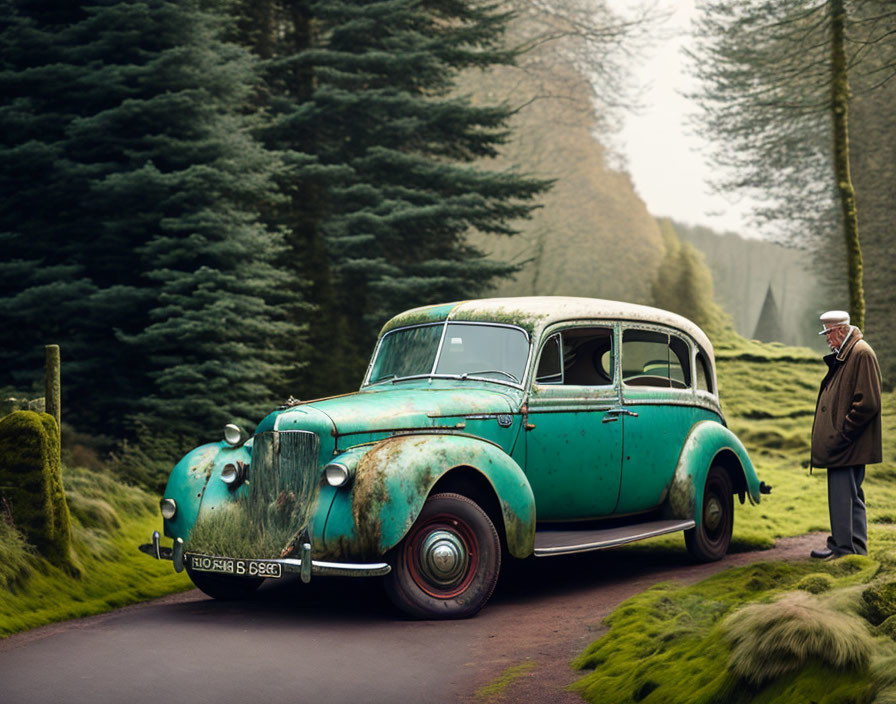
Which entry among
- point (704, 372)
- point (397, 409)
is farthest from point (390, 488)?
point (704, 372)

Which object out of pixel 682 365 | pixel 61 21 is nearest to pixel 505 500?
pixel 682 365

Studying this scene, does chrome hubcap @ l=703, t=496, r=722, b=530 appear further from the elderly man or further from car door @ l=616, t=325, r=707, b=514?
the elderly man

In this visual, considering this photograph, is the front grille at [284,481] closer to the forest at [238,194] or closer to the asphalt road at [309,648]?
the asphalt road at [309,648]

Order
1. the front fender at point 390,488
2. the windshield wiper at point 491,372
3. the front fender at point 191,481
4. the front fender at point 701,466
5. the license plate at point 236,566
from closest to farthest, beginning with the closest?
the front fender at point 390,488, the license plate at point 236,566, the front fender at point 191,481, the windshield wiper at point 491,372, the front fender at point 701,466

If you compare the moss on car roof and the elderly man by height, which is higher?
the moss on car roof

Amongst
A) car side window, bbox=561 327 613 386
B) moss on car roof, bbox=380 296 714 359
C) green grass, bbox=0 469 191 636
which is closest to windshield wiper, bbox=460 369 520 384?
moss on car roof, bbox=380 296 714 359

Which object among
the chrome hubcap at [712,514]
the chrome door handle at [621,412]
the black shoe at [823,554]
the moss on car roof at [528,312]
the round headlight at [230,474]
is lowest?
the black shoe at [823,554]

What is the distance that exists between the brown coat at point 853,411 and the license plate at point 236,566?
423 cm

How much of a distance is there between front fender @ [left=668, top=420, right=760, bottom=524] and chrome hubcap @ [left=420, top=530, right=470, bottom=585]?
294cm

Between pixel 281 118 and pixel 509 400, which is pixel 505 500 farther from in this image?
pixel 281 118

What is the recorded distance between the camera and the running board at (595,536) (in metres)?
7.89

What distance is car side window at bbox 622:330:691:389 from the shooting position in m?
9.46

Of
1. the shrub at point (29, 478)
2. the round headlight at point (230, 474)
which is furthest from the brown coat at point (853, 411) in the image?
the shrub at point (29, 478)

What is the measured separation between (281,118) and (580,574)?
11.3 m
